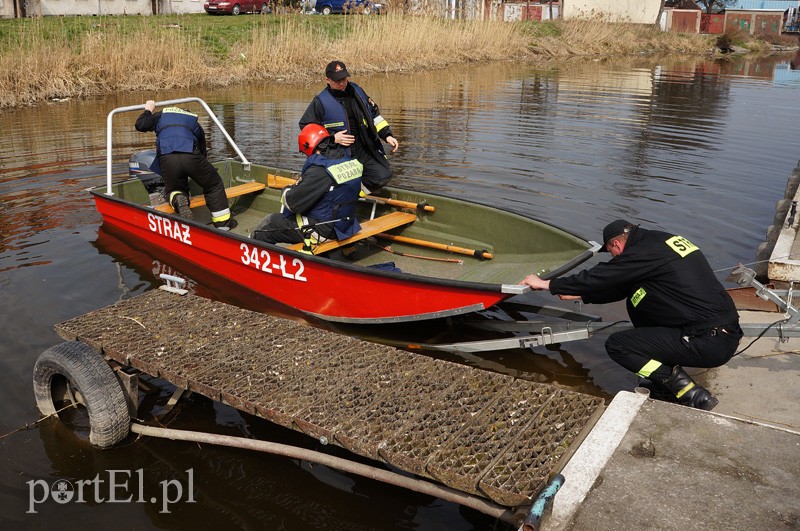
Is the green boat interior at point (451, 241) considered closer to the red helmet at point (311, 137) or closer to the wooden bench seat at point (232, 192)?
the wooden bench seat at point (232, 192)

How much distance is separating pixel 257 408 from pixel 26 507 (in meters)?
1.48

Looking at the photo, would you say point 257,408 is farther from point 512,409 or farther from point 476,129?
point 476,129

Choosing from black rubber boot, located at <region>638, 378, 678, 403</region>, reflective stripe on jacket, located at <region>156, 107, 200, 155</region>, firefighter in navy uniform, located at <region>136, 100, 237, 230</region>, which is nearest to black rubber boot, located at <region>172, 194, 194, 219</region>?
firefighter in navy uniform, located at <region>136, 100, 237, 230</region>

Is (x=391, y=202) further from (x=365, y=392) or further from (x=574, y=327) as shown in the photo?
(x=365, y=392)

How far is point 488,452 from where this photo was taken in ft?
12.1

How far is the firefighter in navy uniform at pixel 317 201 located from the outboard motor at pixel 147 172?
7.40 feet

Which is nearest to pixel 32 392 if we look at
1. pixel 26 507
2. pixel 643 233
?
pixel 26 507

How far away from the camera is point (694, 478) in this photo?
3496mm

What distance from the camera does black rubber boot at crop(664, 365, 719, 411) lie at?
4.63 m

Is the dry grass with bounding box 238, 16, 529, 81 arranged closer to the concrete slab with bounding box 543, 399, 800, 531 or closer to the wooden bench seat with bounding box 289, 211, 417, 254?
the wooden bench seat with bounding box 289, 211, 417, 254

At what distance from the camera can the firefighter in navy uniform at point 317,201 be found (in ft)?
21.1

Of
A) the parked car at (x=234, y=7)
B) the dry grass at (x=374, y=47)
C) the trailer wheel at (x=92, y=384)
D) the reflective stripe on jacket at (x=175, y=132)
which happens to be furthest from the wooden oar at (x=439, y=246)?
the parked car at (x=234, y=7)

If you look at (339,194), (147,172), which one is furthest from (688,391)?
(147,172)

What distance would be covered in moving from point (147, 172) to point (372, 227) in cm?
318
